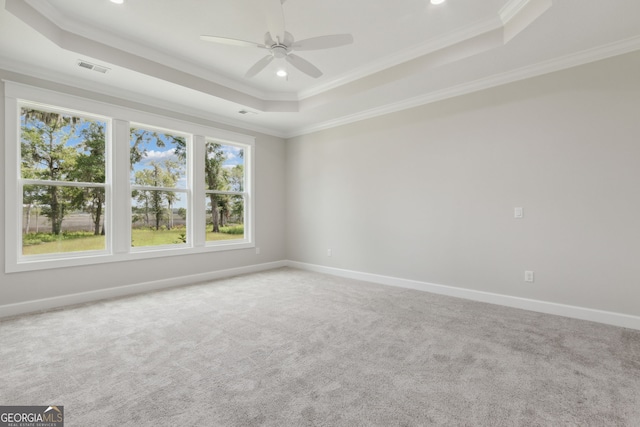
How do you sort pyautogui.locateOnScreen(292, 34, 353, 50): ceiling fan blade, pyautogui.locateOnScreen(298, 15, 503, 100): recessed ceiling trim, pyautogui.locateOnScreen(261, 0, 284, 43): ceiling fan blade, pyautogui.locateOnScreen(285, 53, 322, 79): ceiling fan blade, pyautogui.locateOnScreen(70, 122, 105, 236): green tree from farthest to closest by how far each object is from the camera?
pyautogui.locateOnScreen(70, 122, 105, 236): green tree → pyautogui.locateOnScreen(298, 15, 503, 100): recessed ceiling trim → pyautogui.locateOnScreen(285, 53, 322, 79): ceiling fan blade → pyautogui.locateOnScreen(292, 34, 353, 50): ceiling fan blade → pyautogui.locateOnScreen(261, 0, 284, 43): ceiling fan blade

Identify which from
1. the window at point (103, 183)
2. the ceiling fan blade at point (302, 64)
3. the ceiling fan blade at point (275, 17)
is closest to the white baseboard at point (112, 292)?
the window at point (103, 183)

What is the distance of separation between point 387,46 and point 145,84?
3.03m

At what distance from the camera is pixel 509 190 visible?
3.57 m

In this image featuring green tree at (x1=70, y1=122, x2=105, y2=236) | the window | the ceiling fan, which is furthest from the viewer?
green tree at (x1=70, y1=122, x2=105, y2=236)

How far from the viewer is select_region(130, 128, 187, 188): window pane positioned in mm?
4320

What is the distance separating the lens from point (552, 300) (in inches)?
130

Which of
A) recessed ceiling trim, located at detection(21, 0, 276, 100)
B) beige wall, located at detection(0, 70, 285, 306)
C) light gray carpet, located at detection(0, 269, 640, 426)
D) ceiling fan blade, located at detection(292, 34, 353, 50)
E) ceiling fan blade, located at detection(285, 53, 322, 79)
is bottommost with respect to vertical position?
light gray carpet, located at detection(0, 269, 640, 426)

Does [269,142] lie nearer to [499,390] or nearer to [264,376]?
[264,376]

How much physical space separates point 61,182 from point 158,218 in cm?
123

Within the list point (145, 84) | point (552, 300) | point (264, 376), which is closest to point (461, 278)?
point (552, 300)

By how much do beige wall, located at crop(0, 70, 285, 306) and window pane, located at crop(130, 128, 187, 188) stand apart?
384mm

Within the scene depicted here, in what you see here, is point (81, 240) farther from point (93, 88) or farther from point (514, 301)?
point (514, 301)

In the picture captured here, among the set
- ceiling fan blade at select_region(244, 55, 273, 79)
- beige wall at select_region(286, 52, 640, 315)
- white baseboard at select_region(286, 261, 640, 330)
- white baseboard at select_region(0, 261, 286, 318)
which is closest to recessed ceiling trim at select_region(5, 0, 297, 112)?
ceiling fan blade at select_region(244, 55, 273, 79)

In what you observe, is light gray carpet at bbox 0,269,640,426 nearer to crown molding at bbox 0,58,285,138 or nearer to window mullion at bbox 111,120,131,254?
window mullion at bbox 111,120,131,254
